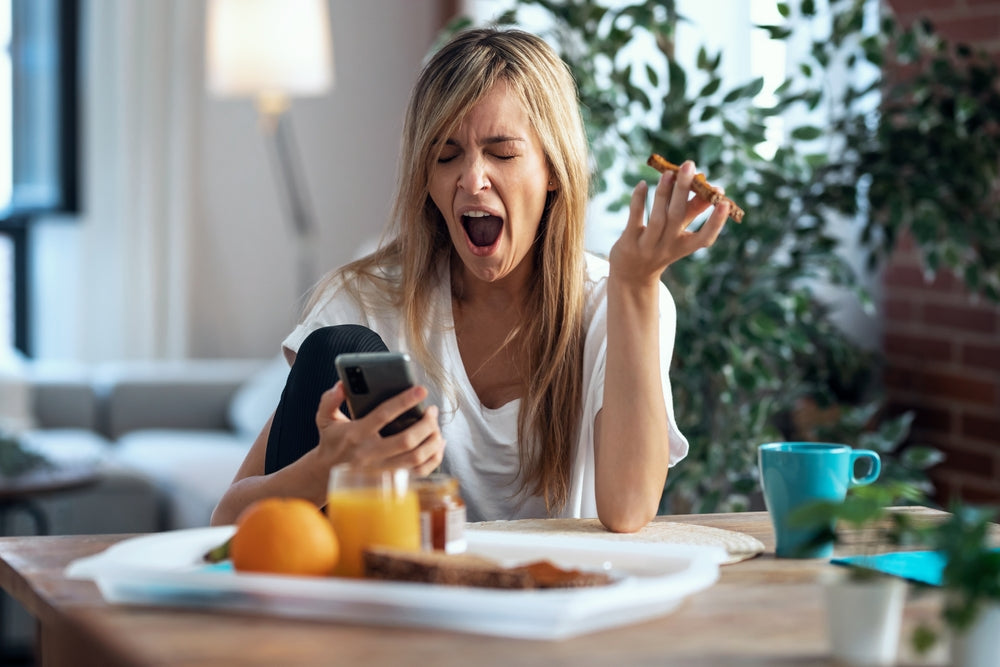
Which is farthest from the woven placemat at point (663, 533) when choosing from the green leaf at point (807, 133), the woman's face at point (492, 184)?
the green leaf at point (807, 133)

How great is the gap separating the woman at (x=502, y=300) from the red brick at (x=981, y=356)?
1265 millimetres

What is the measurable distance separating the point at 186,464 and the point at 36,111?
5.32 feet

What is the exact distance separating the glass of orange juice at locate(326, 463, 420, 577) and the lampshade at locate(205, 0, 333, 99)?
119 inches

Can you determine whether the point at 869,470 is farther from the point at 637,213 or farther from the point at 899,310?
the point at 899,310

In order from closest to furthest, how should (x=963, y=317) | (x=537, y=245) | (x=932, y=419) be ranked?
(x=537, y=245) < (x=963, y=317) < (x=932, y=419)

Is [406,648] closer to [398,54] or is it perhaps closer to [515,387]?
[515,387]

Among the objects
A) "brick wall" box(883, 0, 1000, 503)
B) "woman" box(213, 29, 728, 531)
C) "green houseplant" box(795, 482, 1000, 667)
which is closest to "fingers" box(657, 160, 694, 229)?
"woman" box(213, 29, 728, 531)

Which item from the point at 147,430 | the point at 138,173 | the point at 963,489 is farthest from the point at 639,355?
the point at 138,173

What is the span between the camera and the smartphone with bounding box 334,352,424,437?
110 cm

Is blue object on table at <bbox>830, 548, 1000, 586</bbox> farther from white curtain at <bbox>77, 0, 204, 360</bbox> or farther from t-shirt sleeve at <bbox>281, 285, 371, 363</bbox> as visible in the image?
white curtain at <bbox>77, 0, 204, 360</bbox>

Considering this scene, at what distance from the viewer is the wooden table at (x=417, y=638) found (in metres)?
0.79

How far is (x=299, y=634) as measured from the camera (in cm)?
84

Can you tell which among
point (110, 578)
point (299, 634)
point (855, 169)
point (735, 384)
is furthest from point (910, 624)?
point (855, 169)

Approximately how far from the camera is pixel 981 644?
781 mm
